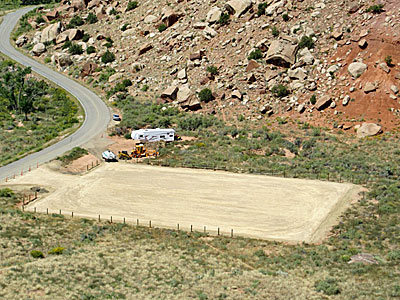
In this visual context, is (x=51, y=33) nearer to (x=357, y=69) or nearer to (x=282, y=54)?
(x=282, y=54)

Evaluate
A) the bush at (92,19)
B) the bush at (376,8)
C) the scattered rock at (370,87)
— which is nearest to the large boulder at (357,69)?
the scattered rock at (370,87)

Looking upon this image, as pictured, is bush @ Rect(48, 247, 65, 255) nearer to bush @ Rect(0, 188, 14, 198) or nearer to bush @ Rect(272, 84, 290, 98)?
bush @ Rect(0, 188, 14, 198)

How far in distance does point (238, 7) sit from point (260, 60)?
16.3m

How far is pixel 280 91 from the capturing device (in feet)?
294

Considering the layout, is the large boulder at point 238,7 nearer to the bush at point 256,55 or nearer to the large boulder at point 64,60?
the bush at point 256,55

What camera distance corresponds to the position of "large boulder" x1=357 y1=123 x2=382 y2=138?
8044 cm

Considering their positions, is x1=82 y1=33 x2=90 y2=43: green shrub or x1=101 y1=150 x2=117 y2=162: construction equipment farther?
x1=82 y1=33 x2=90 y2=43: green shrub

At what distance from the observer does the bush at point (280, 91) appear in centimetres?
8950

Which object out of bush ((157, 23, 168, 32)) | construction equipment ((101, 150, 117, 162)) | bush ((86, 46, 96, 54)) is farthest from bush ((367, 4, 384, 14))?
bush ((86, 46, 96, 54))

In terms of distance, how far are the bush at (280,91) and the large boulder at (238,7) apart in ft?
72.8

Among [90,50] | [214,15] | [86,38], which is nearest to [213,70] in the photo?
[214,15]

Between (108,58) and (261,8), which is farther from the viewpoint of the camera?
(108,58)

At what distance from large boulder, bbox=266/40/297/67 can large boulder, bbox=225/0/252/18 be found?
14168mm

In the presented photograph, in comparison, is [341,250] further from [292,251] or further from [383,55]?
[383,55]
